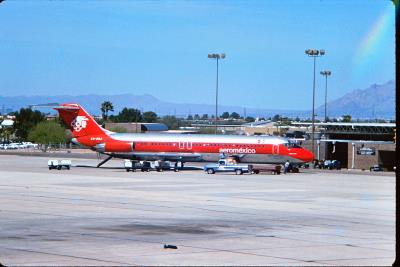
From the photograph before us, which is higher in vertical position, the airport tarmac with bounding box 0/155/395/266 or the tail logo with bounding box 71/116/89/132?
the tail logo with bounding box 71/116/89/132

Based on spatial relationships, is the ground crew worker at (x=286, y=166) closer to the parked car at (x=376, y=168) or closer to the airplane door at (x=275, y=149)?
the airplane door at (x=275, y=149)

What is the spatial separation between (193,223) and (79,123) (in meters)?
68.1

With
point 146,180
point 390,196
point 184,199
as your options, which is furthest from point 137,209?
point 146,180

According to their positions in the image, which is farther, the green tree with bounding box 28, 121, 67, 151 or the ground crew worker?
the green tree with bounding box 28, 121, 67, 151

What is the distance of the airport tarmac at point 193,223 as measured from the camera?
1134 inches

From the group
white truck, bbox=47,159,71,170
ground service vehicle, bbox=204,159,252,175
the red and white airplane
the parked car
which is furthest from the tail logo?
the parked car

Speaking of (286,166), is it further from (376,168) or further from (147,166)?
(376,168)

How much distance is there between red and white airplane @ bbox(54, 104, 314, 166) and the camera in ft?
330

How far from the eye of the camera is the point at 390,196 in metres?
63.5

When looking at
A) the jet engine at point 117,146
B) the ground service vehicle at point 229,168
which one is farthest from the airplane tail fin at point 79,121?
the ground service vehicle at point 229,168

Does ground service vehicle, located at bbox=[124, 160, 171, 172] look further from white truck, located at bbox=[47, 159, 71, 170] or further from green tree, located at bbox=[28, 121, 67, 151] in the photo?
green tree, located at bbox=[28, 121, 67, 151]

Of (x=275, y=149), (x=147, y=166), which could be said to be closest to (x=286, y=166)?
(x=275, y=149)

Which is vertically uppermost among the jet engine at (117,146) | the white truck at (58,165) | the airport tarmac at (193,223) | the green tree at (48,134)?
the green tree at (48,134)

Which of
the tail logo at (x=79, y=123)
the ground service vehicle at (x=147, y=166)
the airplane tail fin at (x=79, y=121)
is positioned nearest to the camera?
the ground service vehicle at (x=147, y=166)
